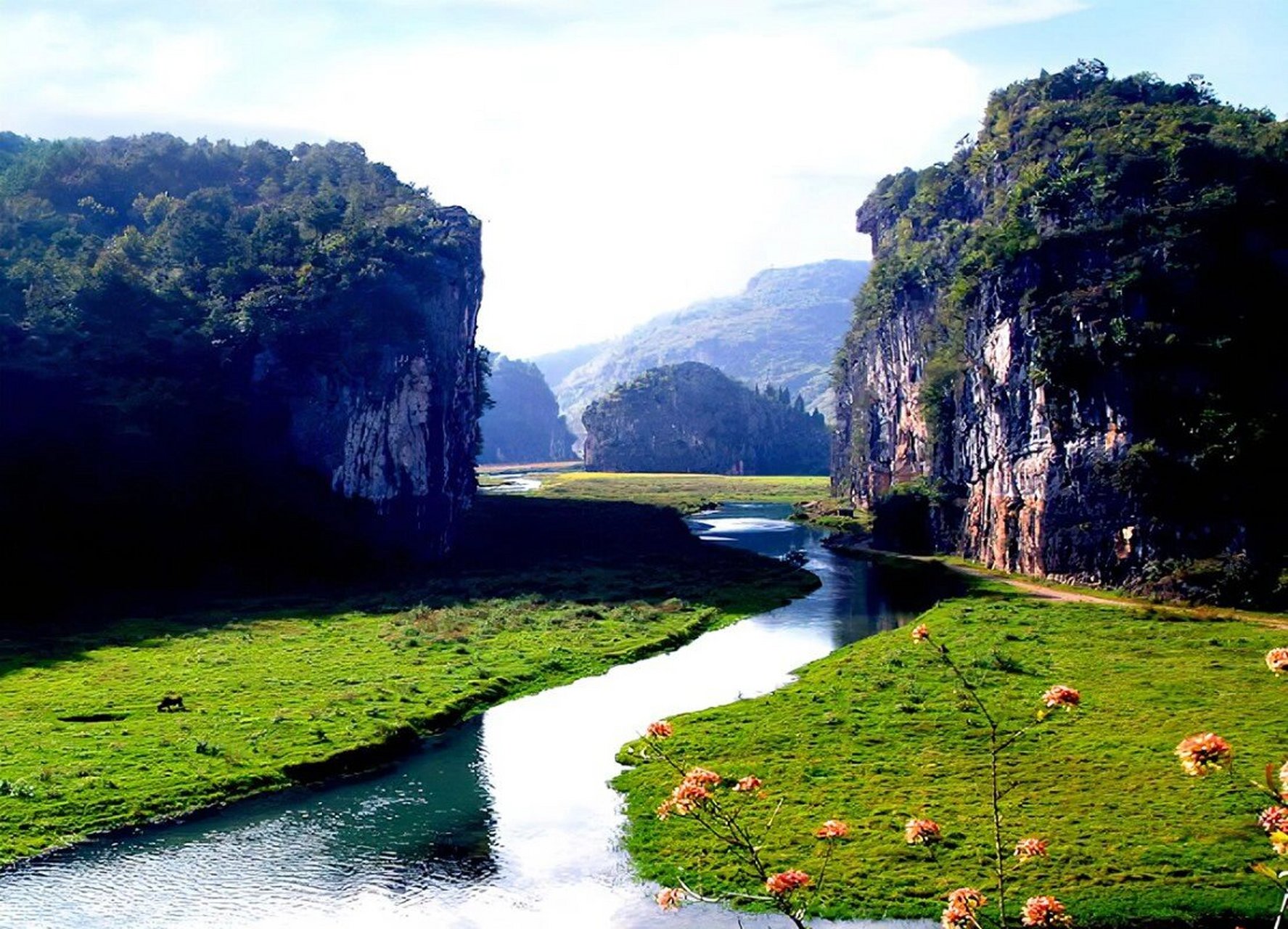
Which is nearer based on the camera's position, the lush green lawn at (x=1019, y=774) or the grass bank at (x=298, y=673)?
the lush green lawn at (x=1019, y=774)

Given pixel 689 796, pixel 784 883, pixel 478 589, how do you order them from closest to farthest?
1. pixel 784 883
2. pixel 689 796
3. pixel 478 589

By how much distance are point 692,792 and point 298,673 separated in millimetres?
46288

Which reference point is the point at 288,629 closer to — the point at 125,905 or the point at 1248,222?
the point at 125,905

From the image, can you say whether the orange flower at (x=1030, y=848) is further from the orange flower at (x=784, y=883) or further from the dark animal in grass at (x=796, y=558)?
the dark animal in grass at (x=796, y=558)

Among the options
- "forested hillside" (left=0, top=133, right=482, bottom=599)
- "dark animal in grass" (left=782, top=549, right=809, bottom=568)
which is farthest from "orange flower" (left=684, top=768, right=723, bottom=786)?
"dark animal in grass" (left=782, top=549, right=809, bottom=568)

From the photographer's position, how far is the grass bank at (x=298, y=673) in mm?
37469

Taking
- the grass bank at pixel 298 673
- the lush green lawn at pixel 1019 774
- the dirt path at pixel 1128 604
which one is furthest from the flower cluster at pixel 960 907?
the dirt path at pixel 1128 604

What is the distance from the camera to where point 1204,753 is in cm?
845

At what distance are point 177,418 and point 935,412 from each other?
235ft

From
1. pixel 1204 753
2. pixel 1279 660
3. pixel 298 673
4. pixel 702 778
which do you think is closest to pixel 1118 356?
pixel 298 673

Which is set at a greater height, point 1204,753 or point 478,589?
point 1204,753

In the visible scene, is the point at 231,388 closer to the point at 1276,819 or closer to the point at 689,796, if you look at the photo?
the point at 689,796

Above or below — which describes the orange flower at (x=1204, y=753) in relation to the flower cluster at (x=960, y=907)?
above

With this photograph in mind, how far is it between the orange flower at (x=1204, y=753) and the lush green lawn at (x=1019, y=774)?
18519mm
